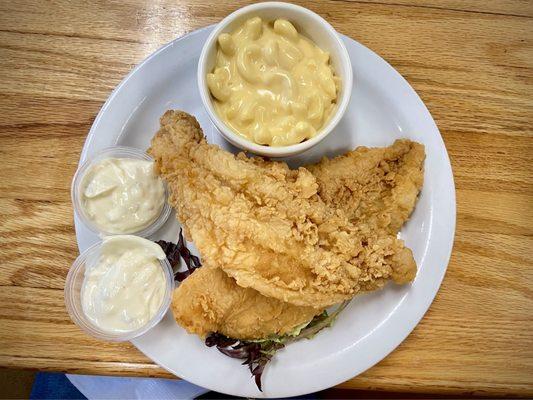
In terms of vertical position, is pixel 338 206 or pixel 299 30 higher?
pixel 299 30

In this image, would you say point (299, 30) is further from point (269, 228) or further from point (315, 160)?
point (269, 228)

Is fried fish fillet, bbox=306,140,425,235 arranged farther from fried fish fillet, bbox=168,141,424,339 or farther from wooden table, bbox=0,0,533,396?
wooden table, bbox=0,0,533,396

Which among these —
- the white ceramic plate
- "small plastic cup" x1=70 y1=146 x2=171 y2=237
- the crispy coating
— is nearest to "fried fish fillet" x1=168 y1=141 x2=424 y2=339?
the crispy coating

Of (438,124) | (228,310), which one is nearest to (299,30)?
(438,124)

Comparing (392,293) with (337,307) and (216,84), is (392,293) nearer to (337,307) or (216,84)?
(337,307)

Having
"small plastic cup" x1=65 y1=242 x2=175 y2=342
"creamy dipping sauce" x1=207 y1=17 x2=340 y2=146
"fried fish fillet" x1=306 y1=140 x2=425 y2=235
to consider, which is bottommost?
"small plastic cup" x1=65 y1=242 x2=175 y2=342

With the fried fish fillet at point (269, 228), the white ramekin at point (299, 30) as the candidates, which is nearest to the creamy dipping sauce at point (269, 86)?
the white ramekin at point (299, 30)

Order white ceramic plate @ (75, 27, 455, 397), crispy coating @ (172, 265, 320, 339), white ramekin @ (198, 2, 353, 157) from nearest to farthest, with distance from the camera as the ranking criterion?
white ramekin @ (198, 2, 353, 157), crispy coating @ (172, 265, 320, 339), white ceramic plate @ (75, 27, 455, 397)
